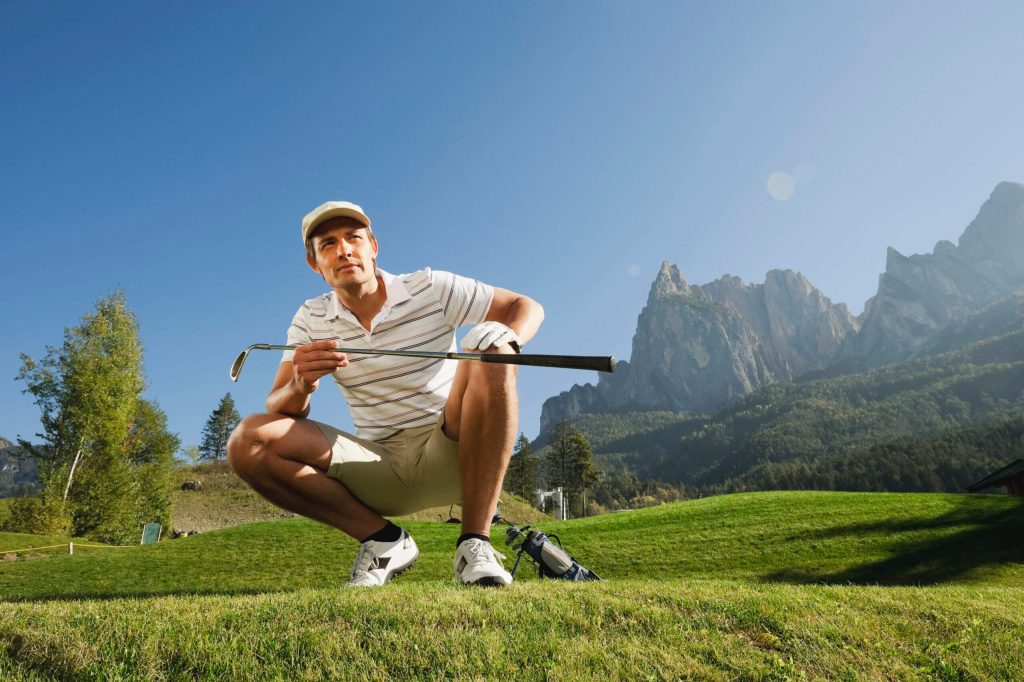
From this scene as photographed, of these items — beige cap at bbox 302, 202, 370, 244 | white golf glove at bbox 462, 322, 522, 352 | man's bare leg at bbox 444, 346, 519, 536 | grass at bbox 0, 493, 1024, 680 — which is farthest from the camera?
beige cap at bbox 302, 202, 370, 244

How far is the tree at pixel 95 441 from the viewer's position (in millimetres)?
19984

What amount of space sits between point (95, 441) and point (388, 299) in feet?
84.5

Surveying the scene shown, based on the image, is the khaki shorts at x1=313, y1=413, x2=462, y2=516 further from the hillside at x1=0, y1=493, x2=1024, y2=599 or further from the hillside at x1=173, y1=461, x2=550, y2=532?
the hillside at x1=173, y1=461, x2=550, y2=532

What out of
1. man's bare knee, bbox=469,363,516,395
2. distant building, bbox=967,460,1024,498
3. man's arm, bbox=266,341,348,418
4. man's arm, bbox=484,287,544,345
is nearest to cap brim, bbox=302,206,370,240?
man's arm, bbox=266,341,348,418

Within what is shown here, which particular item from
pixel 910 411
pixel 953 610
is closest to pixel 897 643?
pixel 953 610

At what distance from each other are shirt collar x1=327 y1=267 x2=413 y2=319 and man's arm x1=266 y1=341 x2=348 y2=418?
42 cm

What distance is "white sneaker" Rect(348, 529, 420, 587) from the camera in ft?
10.5

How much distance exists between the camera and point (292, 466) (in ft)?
10.8

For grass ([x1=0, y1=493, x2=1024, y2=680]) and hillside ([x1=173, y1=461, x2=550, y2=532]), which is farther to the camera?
hillside ([x1=173, y1=461, x2=550, y2=532])

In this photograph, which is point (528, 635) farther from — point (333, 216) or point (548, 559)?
point (333, 216)

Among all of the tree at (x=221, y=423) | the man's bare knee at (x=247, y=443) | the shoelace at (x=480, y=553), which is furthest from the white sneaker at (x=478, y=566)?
the tree at (x=221, y=423)

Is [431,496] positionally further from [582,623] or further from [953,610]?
[953,610]

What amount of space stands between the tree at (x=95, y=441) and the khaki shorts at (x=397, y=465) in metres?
20.5

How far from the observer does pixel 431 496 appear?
12.3 feet
